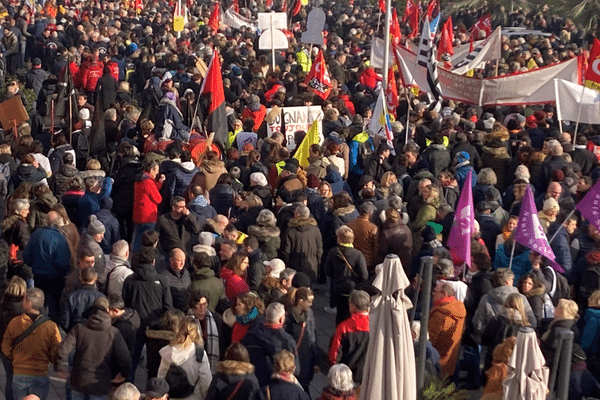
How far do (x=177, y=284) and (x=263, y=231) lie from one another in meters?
1.44

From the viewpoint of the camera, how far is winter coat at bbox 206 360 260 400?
7.65 meters

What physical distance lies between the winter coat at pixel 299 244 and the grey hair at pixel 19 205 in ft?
8.90

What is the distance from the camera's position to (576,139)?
15.7 meters

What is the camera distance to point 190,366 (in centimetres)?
816

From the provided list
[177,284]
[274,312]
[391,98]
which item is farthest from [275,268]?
[391,98]

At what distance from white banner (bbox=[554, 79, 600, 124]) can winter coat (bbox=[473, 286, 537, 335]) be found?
693 cm

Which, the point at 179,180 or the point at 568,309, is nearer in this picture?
the point at 568,309

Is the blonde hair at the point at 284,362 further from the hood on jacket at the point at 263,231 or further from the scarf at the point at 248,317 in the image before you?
the hood on jacket at the point at 263,231

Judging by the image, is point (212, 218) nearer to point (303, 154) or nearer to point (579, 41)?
point (303, 154)

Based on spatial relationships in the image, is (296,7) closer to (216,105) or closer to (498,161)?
(216,105)

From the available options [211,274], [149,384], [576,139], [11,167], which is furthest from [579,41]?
[149,384]

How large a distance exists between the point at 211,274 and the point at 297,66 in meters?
14.4

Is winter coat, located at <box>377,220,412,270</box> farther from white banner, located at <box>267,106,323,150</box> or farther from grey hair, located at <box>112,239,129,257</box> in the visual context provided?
white banner, located at <box>267,106,323,150</box>

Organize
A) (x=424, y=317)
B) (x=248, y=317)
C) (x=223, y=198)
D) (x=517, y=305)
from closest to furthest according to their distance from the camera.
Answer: (x=424, y=317), (x=248, y=317), (x=517, y=305), (x=223, y=198)
